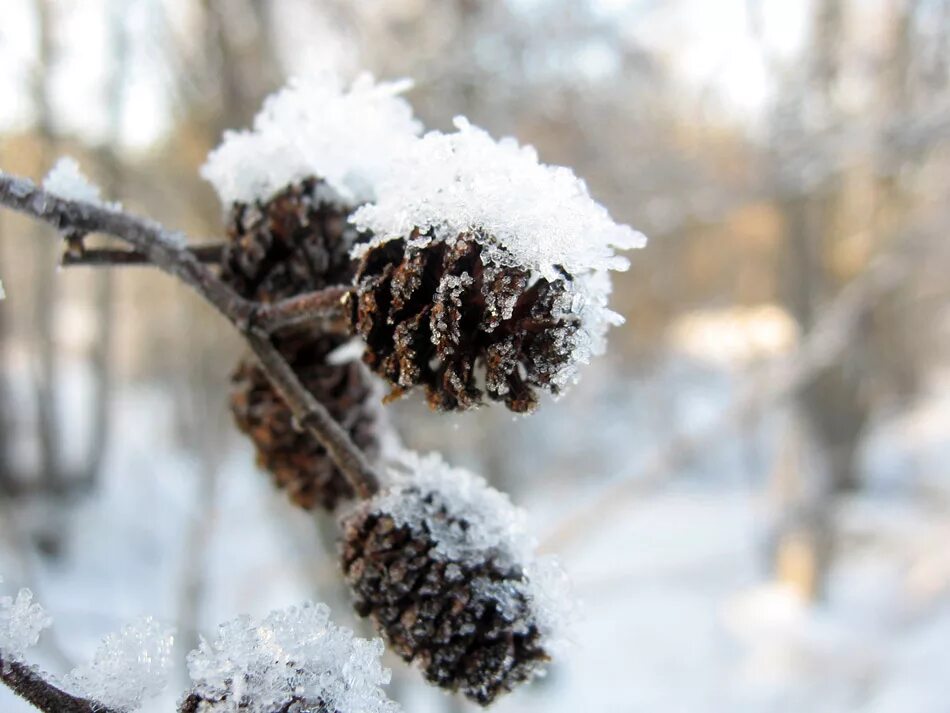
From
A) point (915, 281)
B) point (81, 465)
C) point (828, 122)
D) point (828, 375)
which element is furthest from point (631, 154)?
point (81, 465)

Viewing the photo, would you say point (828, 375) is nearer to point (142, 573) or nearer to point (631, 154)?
point (631, 154)

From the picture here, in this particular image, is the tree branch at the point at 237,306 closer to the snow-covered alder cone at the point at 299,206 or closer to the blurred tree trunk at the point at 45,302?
the snow-covered alder cone at the point at 299,206

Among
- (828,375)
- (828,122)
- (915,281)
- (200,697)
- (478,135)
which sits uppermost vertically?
(915,281)

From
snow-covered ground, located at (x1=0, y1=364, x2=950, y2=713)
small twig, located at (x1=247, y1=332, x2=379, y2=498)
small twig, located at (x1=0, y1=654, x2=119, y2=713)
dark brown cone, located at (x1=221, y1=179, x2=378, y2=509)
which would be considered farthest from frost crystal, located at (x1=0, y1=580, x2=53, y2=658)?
snow-covered ground, located at (x1=0, y1=364, x2=950, y2=713)

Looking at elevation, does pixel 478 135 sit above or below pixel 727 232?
below

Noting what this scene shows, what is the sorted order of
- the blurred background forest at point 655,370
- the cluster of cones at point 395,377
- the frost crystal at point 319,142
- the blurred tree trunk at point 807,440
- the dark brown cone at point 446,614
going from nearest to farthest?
the cluster of cones at point 395,377 → the dark brown cone at point 446,614 → the frost crystal at point 319,142 → the blurred background forest at point 655,370 → the blurred tree trunk at point 807,440

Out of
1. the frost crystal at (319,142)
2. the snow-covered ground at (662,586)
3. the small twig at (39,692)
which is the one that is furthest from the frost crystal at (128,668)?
the snow-covered ground at (662,586)

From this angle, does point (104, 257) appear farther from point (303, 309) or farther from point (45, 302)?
point (45, 302)
